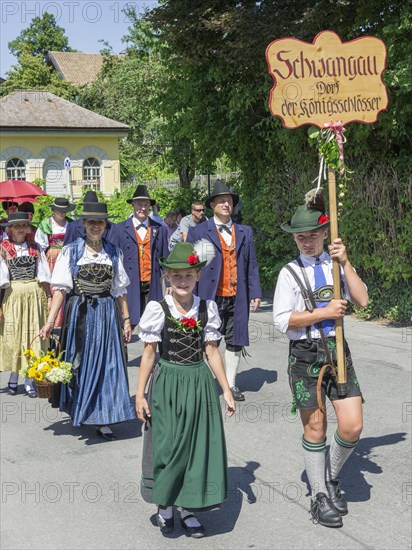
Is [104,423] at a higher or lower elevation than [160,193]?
lower

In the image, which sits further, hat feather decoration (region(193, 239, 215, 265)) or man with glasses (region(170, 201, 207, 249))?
man with glasses (region(170, 201, 207, 249))

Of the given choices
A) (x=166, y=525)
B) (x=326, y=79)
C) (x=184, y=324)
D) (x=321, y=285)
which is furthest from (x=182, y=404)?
(x=326, y=79)

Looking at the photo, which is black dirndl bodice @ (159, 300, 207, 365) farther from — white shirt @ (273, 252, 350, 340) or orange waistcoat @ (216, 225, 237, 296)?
orange waistcoat @ (216, 225, 237, 296)

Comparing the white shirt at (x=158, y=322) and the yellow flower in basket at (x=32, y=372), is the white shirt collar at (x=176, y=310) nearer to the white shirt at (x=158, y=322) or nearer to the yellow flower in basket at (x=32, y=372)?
the white shirt at (x=158, y=322)

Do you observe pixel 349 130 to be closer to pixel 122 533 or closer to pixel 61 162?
pixel 122 533

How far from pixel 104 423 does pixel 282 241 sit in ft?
27.6

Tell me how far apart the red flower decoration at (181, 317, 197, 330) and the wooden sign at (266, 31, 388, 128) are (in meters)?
1.35

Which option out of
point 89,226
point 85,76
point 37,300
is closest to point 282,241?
point 37,300

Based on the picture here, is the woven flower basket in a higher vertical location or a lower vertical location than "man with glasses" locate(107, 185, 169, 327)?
lower

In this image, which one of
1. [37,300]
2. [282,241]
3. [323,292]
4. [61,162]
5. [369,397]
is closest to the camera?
[323,292]

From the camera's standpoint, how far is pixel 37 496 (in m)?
5.77

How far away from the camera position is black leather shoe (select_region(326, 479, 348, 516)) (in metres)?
5.12

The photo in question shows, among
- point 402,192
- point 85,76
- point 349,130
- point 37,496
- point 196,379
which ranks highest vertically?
point 85,76

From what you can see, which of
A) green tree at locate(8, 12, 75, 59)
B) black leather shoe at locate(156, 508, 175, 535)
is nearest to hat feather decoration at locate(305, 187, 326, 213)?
black leather shoe at locate(156, 508, 175, 535)
